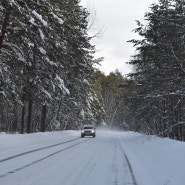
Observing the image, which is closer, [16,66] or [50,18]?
[50,18]

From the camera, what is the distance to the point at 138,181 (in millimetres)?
10305

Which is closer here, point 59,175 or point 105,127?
point 59,175

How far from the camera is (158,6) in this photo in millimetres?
29375

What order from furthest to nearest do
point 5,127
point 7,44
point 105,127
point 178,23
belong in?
point 105,127 < point 5,127 < point 178,23 < point 7,44

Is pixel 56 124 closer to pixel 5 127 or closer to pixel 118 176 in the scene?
pixel 5 127

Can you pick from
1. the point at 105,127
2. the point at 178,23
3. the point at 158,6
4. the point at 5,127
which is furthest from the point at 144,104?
the point at 105,127

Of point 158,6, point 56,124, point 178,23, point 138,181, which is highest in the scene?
point 158,6

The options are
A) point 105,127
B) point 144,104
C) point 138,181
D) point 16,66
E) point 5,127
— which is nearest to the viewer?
point 138,181

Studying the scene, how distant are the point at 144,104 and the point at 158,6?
12980 mm

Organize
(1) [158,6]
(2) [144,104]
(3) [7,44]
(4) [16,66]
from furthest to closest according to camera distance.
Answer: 1. (2) [144,104]
2. (1) [158,6]
3. (4) [16,66]
4. (3) [7,44]

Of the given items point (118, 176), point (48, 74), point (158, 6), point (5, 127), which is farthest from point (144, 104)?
point (5, 127)

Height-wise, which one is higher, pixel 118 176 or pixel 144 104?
pixel 144 104

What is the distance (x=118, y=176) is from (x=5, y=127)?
237ft

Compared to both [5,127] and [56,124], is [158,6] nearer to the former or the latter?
[56,124]
